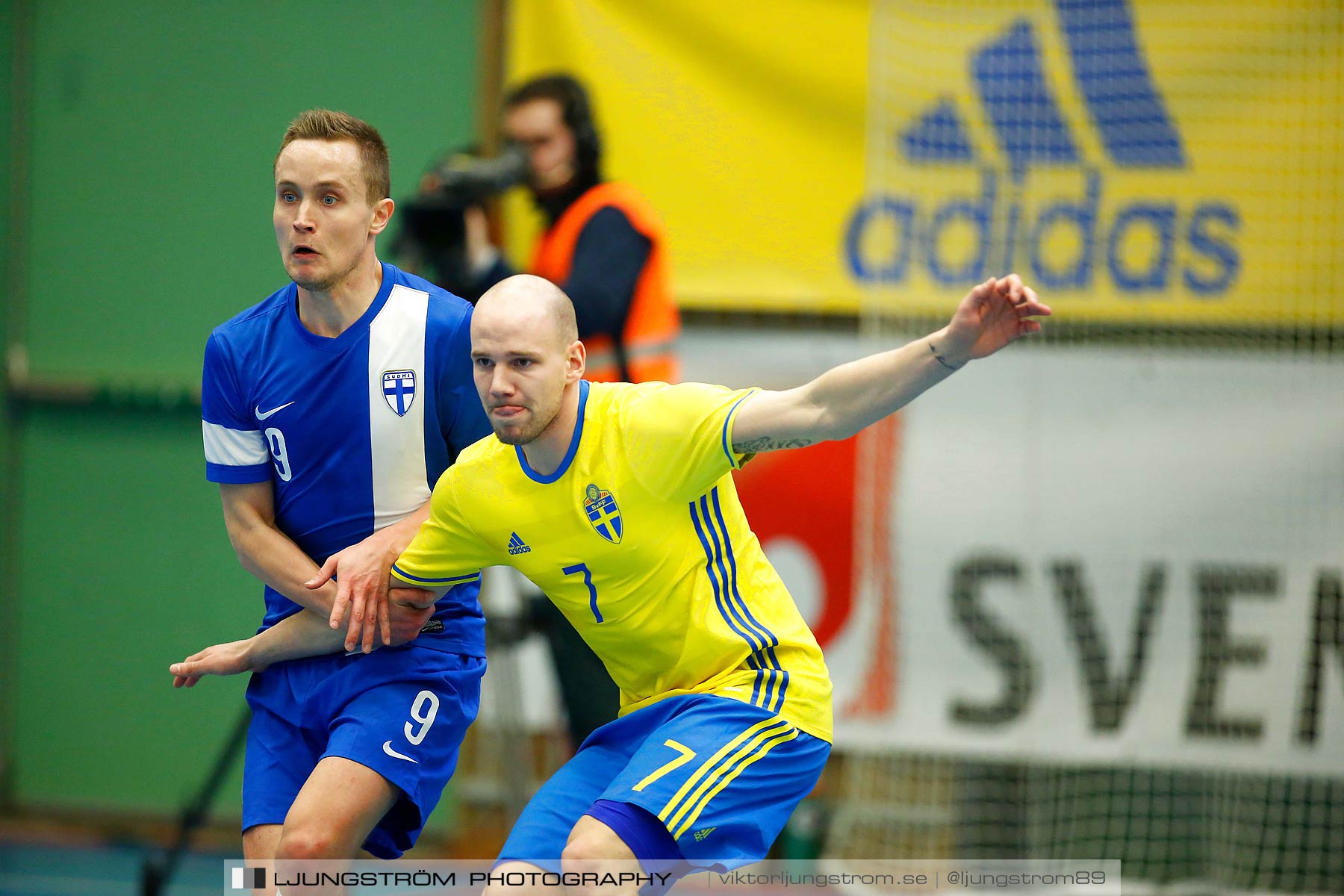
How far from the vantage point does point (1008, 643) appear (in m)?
5.80

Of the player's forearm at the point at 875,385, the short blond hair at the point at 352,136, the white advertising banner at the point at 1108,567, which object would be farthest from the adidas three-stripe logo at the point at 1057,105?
the player's forearm at the point at 875,385

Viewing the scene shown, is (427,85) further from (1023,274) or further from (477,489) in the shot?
(477,489)

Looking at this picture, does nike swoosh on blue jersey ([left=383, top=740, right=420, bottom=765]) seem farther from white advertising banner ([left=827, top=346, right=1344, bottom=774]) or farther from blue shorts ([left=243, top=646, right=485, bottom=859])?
white advertising banner ([left=827, top=346, right=1344, bottom=774])

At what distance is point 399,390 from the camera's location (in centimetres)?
314

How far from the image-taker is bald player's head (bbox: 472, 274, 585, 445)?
281 centimetres

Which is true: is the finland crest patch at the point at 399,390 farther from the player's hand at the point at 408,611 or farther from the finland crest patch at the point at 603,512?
the finland crest patch at the point at 603,512

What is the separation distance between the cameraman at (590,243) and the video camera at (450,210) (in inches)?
1.7

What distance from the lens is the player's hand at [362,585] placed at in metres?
2.98

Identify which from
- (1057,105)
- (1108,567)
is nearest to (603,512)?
(1108,567)

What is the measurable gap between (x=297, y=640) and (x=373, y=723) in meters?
0.28

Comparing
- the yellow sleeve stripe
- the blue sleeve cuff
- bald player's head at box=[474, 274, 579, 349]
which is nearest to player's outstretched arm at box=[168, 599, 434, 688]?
the blue sleeve cuff

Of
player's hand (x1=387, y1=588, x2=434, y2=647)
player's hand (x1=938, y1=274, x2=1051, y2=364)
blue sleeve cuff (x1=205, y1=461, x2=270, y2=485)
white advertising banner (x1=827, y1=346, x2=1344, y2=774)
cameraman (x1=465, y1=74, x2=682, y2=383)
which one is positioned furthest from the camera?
white advertising banner (x1=827, y1=346, x2=1344, y2=774)

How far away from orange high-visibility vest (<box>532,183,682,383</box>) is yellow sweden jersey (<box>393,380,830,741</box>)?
1452mm

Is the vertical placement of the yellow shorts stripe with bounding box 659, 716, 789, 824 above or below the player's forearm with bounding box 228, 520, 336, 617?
below
